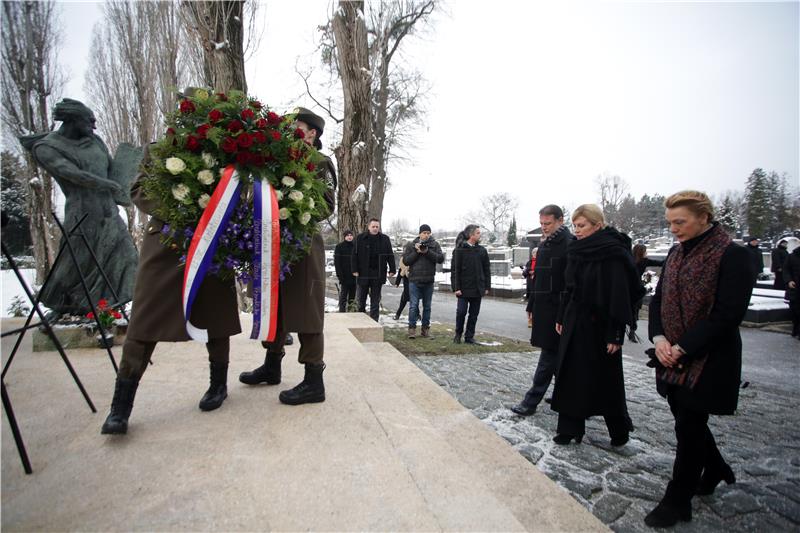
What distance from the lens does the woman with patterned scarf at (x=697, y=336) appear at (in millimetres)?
2197

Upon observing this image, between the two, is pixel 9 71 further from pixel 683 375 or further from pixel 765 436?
→ pixel 765 436

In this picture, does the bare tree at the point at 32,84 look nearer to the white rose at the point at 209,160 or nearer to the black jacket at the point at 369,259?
the black jacket at the point at 369,259

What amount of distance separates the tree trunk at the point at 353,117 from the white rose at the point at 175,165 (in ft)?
23.2

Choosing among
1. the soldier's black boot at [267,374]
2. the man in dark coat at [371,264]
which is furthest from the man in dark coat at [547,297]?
the man in dark coat at [371,264]

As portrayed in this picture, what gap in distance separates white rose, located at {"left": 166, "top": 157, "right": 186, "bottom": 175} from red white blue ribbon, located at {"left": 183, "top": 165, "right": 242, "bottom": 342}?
0.19 metres

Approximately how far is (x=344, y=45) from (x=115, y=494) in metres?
8.86

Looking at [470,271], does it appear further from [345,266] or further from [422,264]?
[345,266]

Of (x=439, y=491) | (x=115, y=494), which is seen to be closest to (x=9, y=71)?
(x=115, y=494)

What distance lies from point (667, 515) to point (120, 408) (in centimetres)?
306

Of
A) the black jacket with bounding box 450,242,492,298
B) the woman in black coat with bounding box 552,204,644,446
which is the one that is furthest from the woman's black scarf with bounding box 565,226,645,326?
the black jacket with bounding box 450,242,492,298

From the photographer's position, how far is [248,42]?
803 cm

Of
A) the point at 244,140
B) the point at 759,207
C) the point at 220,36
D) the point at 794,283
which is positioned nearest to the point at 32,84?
the point at 220,36

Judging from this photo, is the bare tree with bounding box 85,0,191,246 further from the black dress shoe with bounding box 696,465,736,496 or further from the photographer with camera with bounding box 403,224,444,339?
the black dress shoe with bounding box 696,465,736,496

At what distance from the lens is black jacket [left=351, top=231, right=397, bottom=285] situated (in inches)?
325
